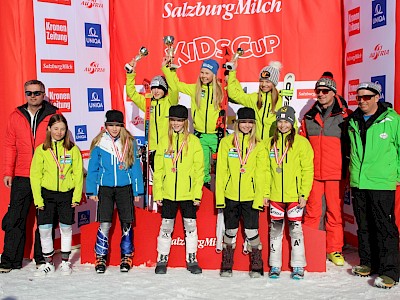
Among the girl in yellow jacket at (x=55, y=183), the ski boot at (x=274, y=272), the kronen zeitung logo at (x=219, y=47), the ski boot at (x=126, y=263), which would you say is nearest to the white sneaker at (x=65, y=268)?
the girl in yellow jacket at (x=55, y=183)

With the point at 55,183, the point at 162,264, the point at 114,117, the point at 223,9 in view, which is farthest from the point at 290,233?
the point at 223,9

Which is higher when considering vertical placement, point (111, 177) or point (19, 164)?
point (19, 164)

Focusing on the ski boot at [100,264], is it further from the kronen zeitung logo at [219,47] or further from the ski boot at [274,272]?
the kronen zeitung logo at [219,47]

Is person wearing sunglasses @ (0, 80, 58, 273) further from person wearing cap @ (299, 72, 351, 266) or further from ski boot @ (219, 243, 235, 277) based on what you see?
person wearing cap @ (299, 72, 351, 266)

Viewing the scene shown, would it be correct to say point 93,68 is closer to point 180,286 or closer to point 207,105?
point 207,105

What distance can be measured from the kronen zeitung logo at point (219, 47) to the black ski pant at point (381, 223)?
2.47 m

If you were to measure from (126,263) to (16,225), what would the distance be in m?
1.25

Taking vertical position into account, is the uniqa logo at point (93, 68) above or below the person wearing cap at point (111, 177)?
above

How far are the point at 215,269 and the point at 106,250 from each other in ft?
3.75

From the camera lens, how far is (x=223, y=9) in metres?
6.84

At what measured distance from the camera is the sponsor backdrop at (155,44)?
590 cm

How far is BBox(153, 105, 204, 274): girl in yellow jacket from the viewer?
5.15 metres

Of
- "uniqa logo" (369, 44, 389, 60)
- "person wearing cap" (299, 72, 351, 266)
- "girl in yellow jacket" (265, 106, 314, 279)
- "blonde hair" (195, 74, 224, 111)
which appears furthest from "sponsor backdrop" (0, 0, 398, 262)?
"girl in yellow jacket" (265, 106, 314, 279)

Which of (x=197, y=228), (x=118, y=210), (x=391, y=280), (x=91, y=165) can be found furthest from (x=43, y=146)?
(x=391, y=280)
